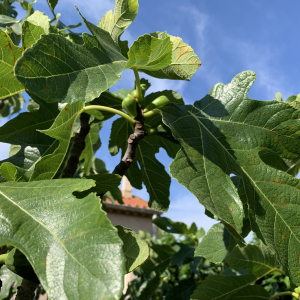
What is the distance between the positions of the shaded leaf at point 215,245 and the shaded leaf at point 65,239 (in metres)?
0.87

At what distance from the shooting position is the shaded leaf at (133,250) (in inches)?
33.1

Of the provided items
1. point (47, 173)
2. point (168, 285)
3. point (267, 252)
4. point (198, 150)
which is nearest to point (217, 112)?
point (198, 150)

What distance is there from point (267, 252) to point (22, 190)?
1452 millimetres

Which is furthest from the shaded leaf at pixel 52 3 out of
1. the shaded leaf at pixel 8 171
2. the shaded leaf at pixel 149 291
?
the shaded leaf at pixel 149 291

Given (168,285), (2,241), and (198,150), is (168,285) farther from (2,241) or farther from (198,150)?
(2,241)

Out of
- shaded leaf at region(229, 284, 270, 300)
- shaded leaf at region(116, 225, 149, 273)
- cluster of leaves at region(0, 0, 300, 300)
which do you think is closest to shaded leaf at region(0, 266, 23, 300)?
cluster of leaves at region(0, 0, 300, 300)

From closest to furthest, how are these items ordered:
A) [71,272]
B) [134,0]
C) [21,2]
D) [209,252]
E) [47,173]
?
1. [71,272]
2. [47,173]
3. [134,0]
4. [209,252]
5. [21,2]

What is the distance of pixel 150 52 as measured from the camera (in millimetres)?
1009

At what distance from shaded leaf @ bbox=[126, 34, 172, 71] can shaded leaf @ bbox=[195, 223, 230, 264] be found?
0.89m

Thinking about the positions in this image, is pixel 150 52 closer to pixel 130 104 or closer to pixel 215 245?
pixel 130 104

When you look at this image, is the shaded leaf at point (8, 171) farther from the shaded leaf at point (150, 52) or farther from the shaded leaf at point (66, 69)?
the shaded leaf at point (150, 52)

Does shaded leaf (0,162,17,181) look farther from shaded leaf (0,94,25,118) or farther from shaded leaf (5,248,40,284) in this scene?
shaded leaf (0,94,25,118)

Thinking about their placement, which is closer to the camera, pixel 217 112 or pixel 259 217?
pixel 259 217

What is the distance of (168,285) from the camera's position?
3.67 metres
